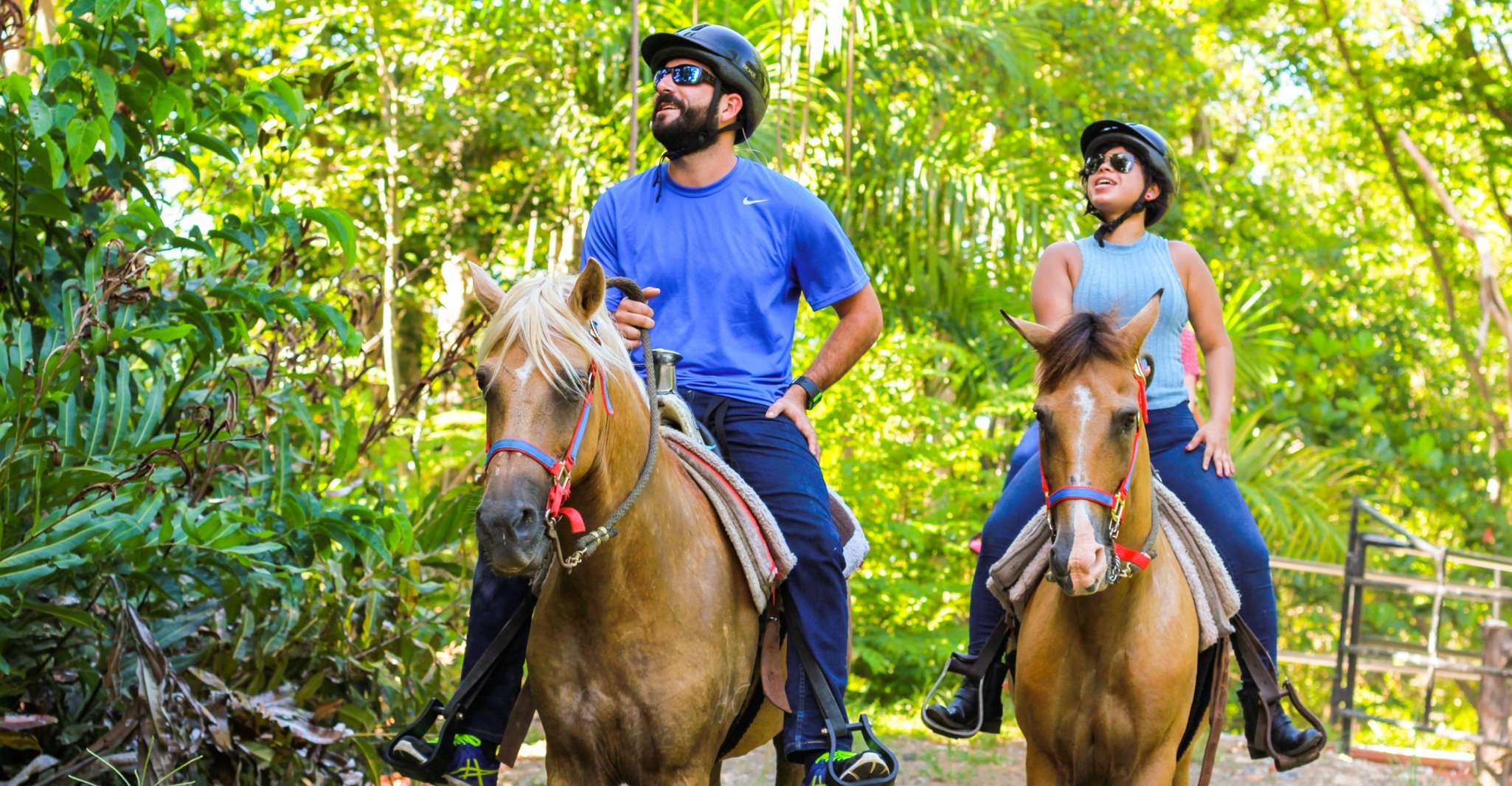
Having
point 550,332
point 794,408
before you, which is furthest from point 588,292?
point 794,408

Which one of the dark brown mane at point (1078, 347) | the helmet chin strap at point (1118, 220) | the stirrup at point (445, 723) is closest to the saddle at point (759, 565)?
the stirrup at point (445, 723)

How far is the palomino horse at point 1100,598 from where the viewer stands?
393cm

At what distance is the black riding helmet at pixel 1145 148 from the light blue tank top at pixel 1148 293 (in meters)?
0.16

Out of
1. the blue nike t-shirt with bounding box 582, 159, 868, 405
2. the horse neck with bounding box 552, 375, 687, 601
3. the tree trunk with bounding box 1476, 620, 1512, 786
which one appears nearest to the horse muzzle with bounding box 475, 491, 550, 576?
the horse neck with bounding box 552, 375, 687, 601

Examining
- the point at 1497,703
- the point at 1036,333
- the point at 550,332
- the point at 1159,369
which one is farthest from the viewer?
the point at 1497,703

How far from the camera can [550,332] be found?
3.38m

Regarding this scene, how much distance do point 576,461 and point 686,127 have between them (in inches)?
57.2

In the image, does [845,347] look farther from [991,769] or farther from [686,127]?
[991,769]

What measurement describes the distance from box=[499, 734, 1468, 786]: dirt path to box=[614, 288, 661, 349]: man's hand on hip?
170 inches

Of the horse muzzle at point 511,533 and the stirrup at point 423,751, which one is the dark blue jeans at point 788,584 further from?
the horse muzzle at point 511,533

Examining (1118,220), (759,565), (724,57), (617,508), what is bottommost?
(759,565)

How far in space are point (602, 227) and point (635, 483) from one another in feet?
3.78

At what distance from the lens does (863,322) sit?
15.0ft

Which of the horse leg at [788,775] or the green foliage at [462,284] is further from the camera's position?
the horse leg at [788,775]
